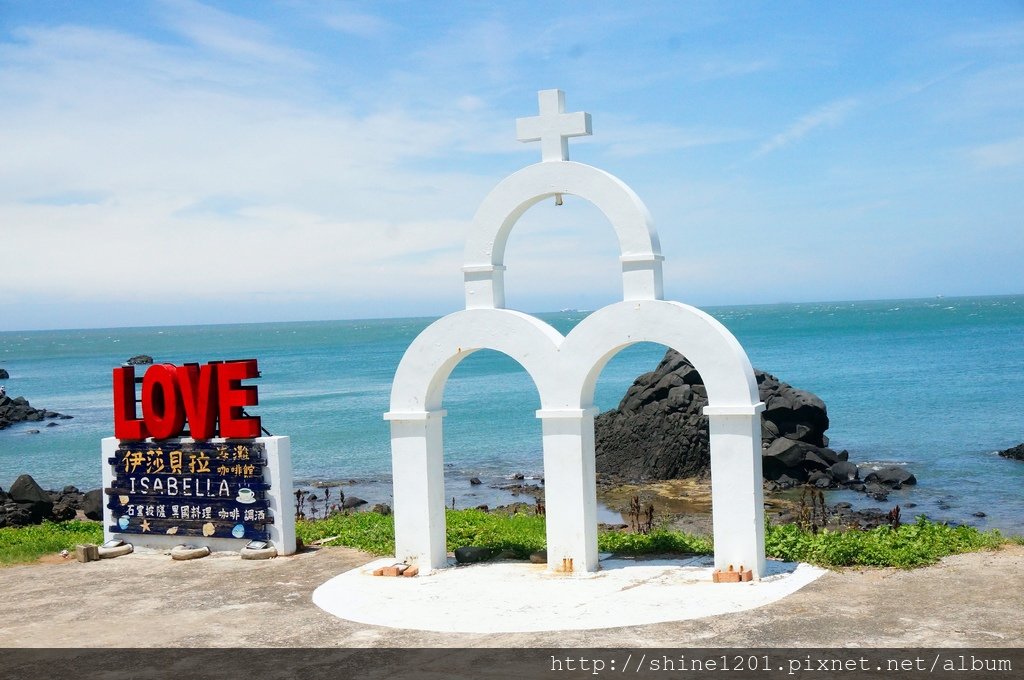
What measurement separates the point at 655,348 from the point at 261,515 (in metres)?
101

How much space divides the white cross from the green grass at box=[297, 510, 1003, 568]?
19.7 ft

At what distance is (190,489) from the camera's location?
16.9 meters

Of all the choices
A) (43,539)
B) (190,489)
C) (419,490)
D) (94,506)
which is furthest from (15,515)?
(419,490)

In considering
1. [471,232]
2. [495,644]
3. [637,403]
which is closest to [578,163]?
[471,232]

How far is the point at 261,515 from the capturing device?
1642cm

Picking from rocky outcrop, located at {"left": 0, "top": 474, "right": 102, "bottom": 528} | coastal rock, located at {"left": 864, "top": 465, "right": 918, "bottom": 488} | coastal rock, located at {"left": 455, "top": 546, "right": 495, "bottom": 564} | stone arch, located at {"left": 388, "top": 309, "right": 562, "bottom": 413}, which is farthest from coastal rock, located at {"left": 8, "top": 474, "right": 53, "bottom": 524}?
coastal rock, located at {"left": 864, "top": 465, "right": 918, "bottom": 488}

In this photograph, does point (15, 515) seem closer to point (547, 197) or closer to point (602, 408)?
point (547, 197)

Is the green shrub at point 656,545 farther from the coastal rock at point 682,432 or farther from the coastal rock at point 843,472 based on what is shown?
the coastal rock at point 843,472

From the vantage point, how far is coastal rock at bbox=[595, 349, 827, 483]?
1238 inches

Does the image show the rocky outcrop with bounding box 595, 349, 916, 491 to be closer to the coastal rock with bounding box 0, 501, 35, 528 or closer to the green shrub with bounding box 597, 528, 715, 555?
the green shrub with bounding box 597, 528, 715, 555

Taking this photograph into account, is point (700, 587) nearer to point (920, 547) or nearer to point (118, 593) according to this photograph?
point (920, 547)

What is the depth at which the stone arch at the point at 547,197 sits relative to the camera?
1370 centimetres

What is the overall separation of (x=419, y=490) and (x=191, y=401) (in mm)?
4536

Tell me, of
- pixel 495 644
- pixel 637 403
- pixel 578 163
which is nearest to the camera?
pixel 495 644
